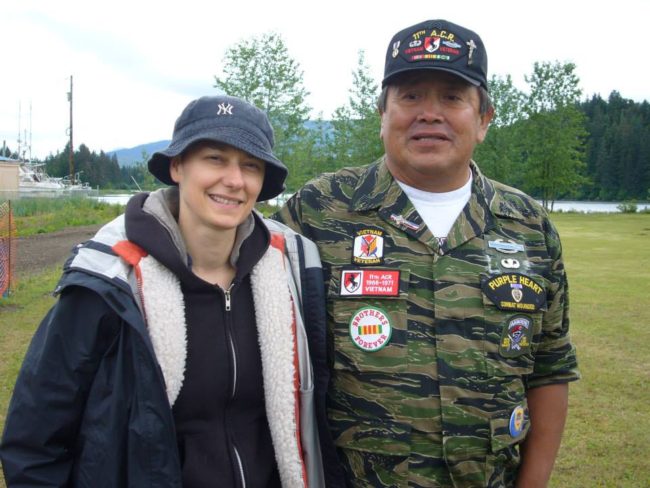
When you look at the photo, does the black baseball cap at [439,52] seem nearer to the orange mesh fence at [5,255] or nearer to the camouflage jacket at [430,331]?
the camouflage jacket at [430,331]

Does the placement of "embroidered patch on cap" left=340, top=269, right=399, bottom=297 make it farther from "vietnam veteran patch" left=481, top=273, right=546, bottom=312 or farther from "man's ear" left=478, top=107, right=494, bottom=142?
"man's ear" left=478, top=107, right=494, bottom=142

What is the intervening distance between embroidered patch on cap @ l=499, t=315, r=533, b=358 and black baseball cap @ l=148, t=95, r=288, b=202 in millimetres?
1095

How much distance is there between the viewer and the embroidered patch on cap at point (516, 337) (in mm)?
2352

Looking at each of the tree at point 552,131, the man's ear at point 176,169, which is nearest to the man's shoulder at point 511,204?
the man's ear at point 176,169

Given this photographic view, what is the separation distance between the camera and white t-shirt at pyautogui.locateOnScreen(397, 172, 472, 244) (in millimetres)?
2451

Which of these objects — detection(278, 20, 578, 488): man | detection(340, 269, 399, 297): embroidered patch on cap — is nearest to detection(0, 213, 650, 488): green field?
detection(278, 20, 578, 488): man

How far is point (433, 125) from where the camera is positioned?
233 centimetres

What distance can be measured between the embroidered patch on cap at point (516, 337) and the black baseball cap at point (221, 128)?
1095 mm

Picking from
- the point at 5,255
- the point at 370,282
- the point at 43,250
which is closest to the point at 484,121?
the point at 370,282

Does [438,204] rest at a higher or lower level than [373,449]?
higher

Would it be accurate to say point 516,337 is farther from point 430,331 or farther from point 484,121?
point 484,121

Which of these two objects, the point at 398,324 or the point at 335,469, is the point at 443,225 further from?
the point at 335,469

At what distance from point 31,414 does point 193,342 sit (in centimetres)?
52

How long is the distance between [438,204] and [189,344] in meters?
1.13
